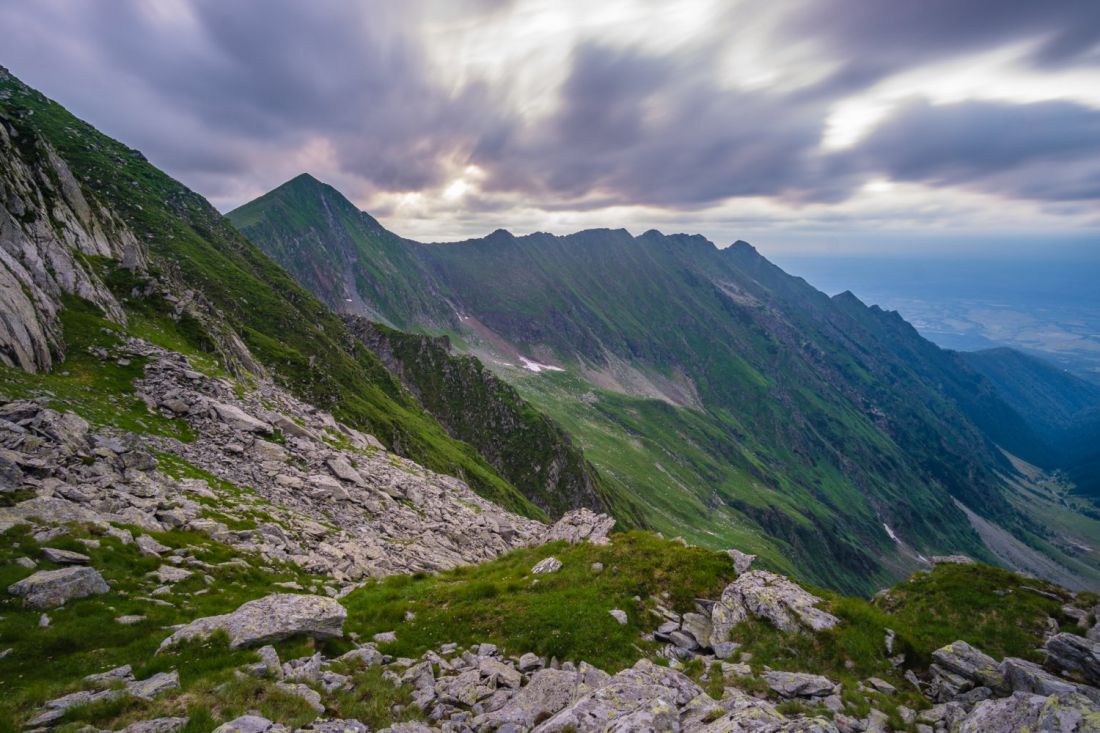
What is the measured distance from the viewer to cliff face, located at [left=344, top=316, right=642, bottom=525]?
160 meters

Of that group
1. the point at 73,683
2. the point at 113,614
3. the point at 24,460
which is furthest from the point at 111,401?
the point at 73,683

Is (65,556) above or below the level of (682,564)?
above

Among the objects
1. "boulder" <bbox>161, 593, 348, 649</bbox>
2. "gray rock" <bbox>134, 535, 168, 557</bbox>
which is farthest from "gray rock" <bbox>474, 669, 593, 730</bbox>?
"gray rock" <bbox>134, 535, 168, 557</bbox>

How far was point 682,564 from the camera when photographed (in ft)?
88.0

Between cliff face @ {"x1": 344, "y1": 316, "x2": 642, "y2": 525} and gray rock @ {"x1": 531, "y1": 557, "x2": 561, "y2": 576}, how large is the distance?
126m

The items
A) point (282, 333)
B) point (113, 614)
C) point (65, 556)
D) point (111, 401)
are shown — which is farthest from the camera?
point (282, 333)

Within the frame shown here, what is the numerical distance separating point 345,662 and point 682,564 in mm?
17661

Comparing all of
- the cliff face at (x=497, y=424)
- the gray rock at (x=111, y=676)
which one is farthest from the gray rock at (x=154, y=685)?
the cliff face at (x=497, y=424)

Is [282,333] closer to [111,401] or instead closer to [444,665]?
[111,401]

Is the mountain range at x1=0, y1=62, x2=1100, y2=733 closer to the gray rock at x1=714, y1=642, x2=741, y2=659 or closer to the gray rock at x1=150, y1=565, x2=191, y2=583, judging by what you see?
the gray rock at x1=150, y1=565, x2=191, y2=583

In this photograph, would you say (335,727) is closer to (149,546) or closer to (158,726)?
(158,726)

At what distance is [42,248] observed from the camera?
47875 mm

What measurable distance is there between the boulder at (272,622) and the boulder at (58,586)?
5076mm

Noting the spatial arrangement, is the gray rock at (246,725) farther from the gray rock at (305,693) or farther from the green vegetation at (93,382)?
the green vegetation at (93,382)
